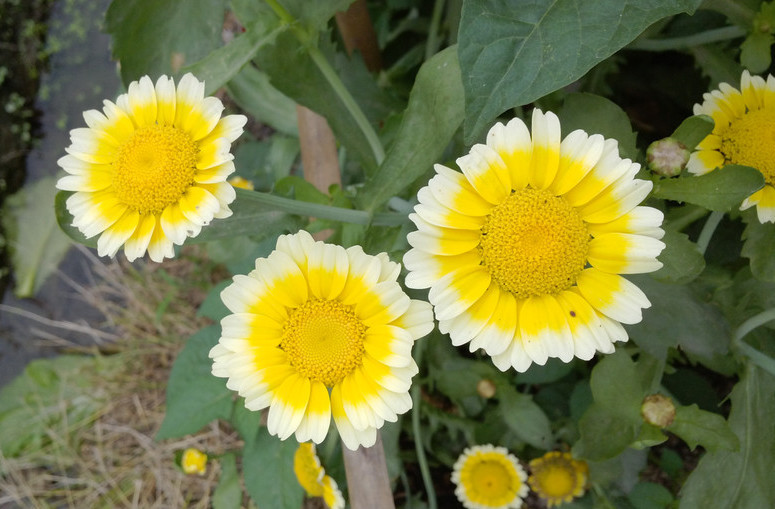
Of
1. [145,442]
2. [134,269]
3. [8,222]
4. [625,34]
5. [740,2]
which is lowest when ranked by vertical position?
[145,442]

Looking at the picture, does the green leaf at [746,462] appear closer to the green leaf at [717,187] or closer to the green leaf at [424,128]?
the green leaf at [717,187]

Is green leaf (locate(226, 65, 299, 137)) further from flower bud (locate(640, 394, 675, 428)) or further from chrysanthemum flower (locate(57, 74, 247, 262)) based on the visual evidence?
flower bud (locate(640, 394, 675, 428))

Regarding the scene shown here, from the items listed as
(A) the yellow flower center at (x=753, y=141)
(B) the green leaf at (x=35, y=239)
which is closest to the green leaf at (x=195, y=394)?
(A) the yellow flower center at (x=753, y=141)

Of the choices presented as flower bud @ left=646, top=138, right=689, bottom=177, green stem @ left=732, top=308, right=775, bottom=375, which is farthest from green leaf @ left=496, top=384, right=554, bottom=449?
flower bud @ left=646, top=138, right=689, bottom=177

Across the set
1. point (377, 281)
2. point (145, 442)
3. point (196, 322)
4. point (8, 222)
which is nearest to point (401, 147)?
point (377, 281)

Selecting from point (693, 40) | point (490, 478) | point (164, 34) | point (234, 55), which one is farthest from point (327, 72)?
point (490, 478)

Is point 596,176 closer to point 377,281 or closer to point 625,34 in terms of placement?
point 625,34

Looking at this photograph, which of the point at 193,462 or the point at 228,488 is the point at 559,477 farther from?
the point at 193,462
